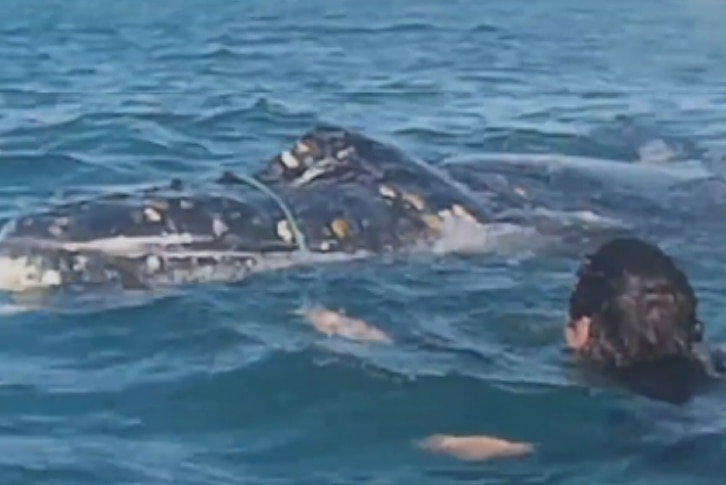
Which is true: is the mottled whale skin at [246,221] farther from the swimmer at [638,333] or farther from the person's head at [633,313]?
the person's head at [633,313]

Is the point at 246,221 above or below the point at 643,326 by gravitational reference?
above

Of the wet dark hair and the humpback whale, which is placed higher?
the humpback whale

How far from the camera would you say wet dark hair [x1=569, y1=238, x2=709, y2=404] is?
9.72 m

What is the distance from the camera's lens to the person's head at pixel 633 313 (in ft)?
31.9

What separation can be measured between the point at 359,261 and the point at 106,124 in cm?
638

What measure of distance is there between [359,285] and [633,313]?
2.52m

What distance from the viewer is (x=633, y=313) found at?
31.9 feet

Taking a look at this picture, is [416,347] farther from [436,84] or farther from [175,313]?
[436,84]

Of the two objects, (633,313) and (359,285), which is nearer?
(633,313)

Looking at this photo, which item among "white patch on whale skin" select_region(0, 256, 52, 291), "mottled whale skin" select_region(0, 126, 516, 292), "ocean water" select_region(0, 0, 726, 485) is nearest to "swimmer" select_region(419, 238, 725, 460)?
"ocean water" select_region(0, 0, 726, 485)

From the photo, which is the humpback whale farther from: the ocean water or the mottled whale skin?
the ocean water

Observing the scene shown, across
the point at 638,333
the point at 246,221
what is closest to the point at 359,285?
the point at 246,221

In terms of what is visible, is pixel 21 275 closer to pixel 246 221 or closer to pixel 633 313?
A: pixel 246 221

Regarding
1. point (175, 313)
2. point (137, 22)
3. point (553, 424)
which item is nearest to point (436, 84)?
point (137, 22)
